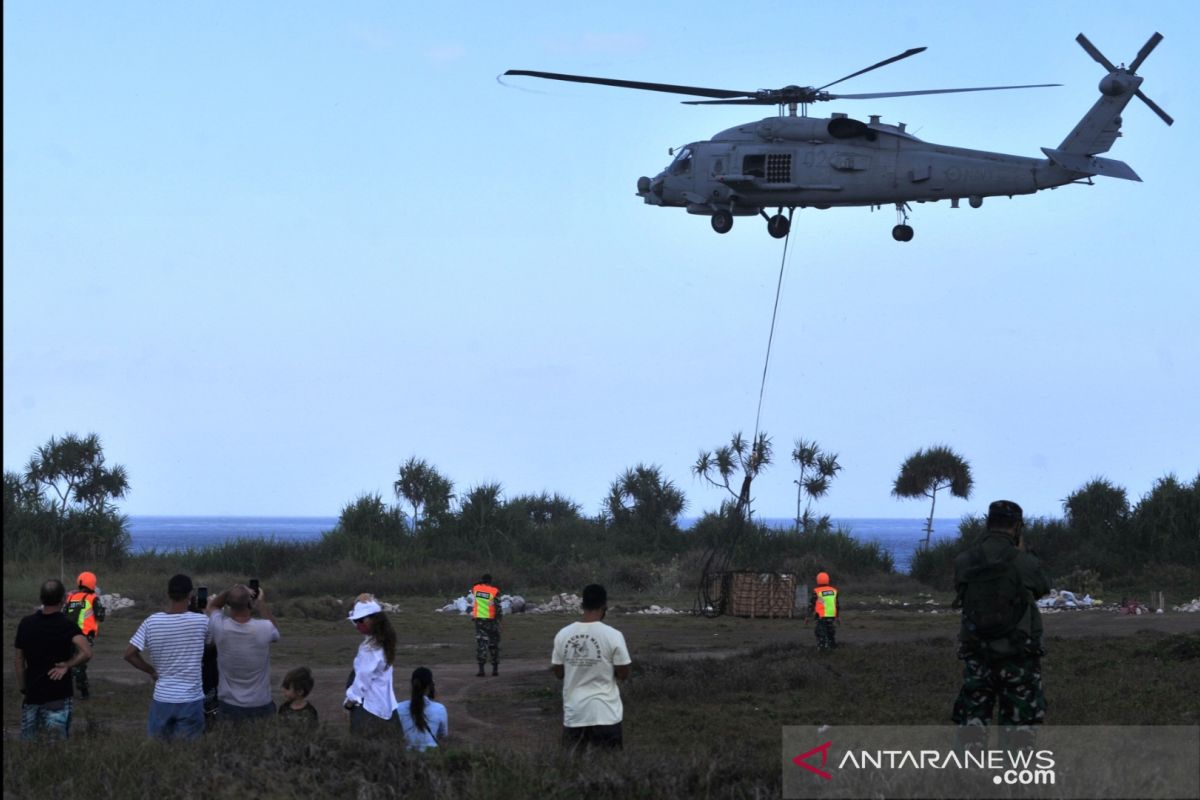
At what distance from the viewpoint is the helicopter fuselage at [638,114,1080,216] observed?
22.5 m

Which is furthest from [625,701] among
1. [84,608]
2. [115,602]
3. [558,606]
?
[115,602]

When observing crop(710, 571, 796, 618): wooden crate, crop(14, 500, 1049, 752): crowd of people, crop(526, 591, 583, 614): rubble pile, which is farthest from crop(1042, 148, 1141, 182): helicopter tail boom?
crop(526, 591, 583, 614): rubble pile

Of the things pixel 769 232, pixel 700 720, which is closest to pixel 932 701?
pixel 700 720

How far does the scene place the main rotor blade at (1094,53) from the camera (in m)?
23.9

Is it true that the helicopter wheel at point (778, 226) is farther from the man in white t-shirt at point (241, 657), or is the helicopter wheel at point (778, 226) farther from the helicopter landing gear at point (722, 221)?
the man in white t-shirt at point (241, 657)

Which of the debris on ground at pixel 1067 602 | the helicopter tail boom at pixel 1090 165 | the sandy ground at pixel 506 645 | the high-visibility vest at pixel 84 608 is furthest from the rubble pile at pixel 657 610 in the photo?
the high-visibility vest at pixel 84 608

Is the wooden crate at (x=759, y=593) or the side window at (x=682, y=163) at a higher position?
the side window at (x=682, y=163)

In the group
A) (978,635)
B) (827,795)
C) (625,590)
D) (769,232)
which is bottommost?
(625,590)

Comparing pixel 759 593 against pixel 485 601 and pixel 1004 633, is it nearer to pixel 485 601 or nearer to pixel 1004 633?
pixel 485 601

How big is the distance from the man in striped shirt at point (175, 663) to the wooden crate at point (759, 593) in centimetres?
2480

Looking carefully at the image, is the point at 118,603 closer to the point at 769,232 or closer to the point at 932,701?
the point at 769,232

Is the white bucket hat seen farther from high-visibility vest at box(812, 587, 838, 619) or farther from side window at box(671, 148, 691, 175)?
side window at box(671, 148, 691, 175)

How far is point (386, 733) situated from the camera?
901 centimetres

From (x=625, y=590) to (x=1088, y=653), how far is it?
26.9 meters
